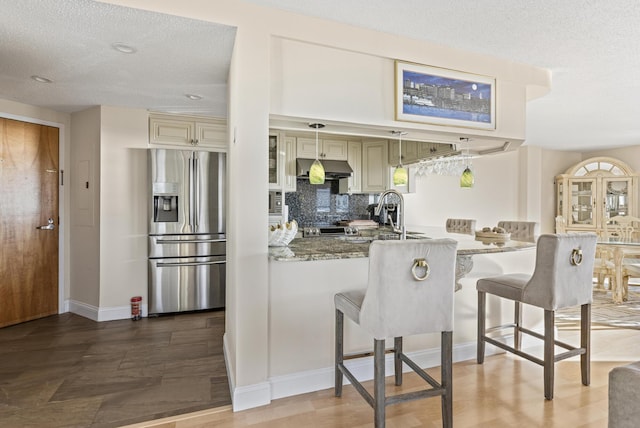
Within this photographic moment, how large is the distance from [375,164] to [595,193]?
4173mm

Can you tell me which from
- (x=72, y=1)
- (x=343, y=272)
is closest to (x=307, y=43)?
(x=72, y=1)

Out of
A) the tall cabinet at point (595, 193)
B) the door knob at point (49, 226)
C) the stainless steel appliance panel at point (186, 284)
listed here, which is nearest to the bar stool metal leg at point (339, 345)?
the stainless steel appliance panel at point (186, 284)

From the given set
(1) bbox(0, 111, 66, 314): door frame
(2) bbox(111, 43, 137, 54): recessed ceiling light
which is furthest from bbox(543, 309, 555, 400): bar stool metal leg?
(1) bbox(0, 111, 66, 314): door frame

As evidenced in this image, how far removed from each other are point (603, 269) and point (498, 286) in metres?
3.42

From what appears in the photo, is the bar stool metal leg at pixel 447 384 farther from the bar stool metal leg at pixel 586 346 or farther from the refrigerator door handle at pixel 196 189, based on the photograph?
the refrigerator door handle at pixel 196 189

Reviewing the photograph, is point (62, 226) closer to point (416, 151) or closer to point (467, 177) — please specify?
point (416, 151)

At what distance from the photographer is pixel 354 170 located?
5031 mm

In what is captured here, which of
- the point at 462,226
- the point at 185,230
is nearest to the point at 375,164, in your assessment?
the point at 462,226

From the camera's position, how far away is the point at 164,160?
3.55 m

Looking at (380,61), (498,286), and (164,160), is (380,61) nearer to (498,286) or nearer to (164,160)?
(498,286)

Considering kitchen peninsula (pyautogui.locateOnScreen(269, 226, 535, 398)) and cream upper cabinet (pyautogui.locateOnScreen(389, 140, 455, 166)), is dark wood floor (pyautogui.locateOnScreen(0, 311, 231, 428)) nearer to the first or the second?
kitchen peninsula (pyautogui.locateOnScreen(269, 226, 535, 398))

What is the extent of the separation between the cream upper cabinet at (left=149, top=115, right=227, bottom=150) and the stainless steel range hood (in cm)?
105

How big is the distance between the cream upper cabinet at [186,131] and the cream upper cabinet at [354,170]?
189 centimetres

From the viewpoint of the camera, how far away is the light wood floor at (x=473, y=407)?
5.96 feet
